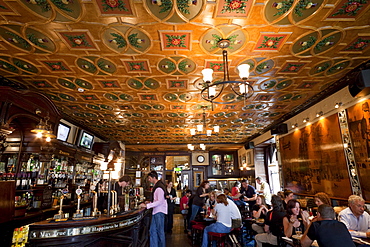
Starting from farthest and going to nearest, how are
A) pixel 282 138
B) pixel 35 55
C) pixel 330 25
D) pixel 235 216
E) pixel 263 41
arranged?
pixel 282 138, pixel 235 216, pixel 35 55, pixel 263 41, pixel 330 25

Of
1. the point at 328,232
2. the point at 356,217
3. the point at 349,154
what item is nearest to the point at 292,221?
the point at 328,232

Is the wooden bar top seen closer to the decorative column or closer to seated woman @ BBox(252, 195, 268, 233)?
seated woman @ BBox(252, 195, 268, 233)

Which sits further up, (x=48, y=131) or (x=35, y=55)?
(x=35, y=55)

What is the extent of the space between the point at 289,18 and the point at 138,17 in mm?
2319

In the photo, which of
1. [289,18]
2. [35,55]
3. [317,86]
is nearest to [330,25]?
[289,18]

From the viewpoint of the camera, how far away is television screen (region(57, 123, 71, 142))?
7.53 metres

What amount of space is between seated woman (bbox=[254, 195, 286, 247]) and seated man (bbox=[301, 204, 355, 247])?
1237 mm

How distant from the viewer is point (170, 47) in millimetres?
4074

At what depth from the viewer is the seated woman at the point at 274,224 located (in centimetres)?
385

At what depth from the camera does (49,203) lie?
623 cm

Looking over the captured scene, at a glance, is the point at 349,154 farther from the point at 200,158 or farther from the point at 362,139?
the point at 200,158

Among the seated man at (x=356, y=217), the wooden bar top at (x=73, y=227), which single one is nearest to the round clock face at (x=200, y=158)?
the wooden bar top at (x=73, y=227)

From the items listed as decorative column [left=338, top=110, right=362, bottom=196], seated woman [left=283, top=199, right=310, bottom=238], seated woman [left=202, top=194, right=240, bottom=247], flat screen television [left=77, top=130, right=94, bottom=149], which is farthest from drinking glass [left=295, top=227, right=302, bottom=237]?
flat screen television [left=77, top=130, right=94, bottom=149]

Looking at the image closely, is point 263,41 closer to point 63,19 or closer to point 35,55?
point 63,19
